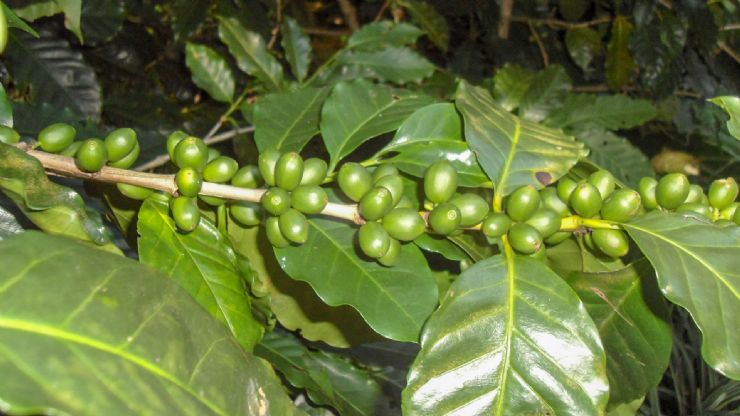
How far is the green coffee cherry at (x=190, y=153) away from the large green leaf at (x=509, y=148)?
339 millimetres

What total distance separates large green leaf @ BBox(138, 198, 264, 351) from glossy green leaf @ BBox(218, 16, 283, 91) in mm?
999

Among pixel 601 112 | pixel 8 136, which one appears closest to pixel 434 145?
pixel 8 136

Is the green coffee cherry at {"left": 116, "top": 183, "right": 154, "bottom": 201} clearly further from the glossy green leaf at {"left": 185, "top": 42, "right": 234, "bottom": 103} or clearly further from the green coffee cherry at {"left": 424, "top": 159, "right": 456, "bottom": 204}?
the glossy green leaf at {"left": 185, "top": 42, "right": 234, "bottom": 103}

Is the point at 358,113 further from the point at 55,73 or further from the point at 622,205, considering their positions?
the point at 55,73

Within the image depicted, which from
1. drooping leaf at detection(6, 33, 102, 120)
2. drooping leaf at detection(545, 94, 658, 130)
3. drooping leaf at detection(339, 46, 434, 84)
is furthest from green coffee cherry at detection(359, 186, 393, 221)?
drooping leaf at detection(545, 94, 658, 130)

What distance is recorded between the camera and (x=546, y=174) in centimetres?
89

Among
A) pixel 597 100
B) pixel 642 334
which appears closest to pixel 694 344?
pixel 597 100

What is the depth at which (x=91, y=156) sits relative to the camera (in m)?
0.74

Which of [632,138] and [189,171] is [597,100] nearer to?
[632,138]

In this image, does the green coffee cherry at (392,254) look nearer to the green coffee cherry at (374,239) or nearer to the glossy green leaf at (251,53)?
the green coffee cherry at (374,239)

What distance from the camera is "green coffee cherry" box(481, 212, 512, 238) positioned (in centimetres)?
82

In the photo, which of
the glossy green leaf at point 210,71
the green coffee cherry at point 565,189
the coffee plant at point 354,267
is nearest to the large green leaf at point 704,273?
the coffee plant at point 354,267

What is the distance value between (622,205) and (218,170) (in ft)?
1.60

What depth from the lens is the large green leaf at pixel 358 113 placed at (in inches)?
39.4
